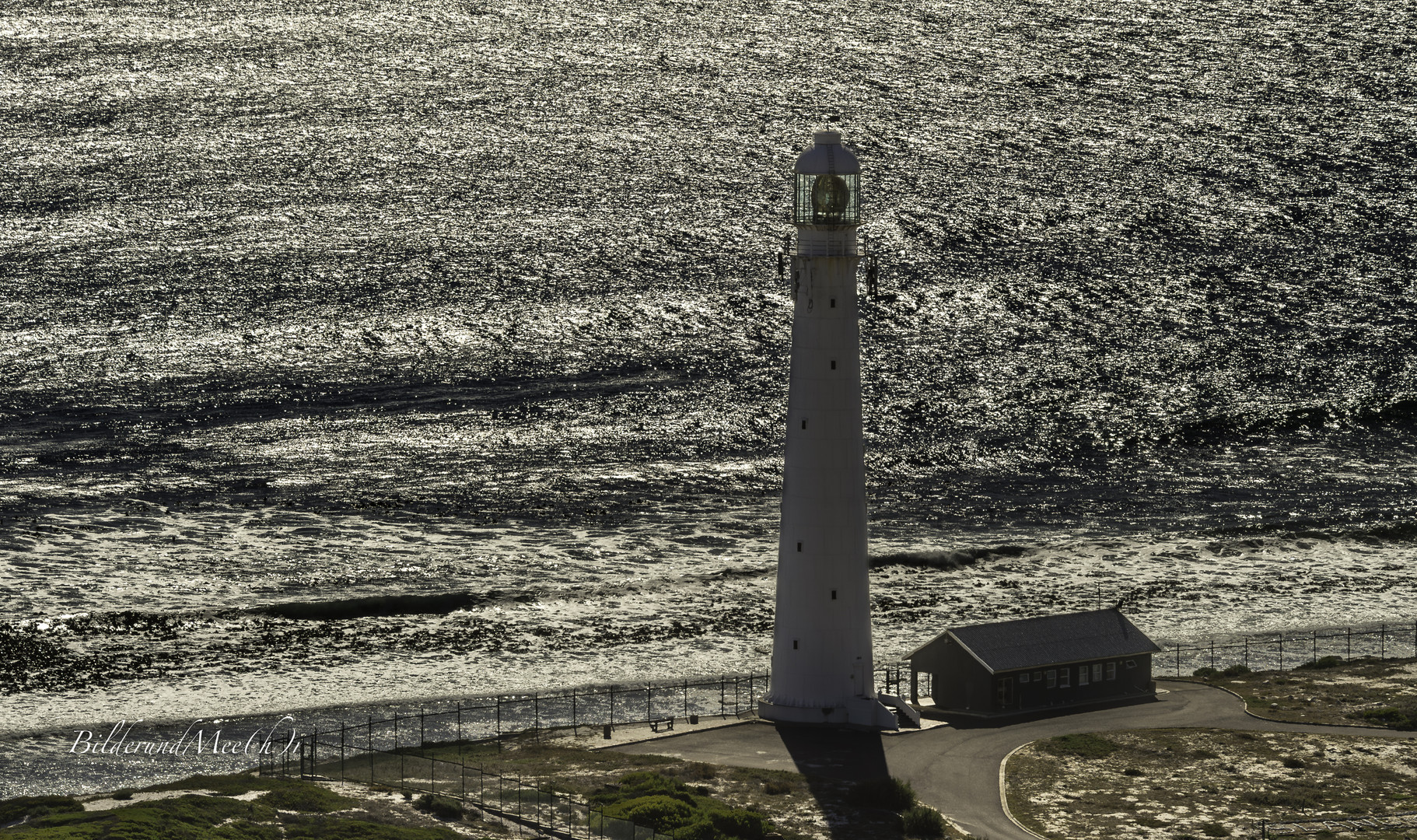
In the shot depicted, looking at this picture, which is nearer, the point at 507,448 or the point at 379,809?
the point at 379,809

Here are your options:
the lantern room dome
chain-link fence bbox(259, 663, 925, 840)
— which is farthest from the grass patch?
the lantern room dome

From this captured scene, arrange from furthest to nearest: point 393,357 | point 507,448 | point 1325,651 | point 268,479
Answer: point 393,357, point 507,448, point 268,479, point 1325,651

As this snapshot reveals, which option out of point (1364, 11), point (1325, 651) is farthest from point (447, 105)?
point (1325, 651)

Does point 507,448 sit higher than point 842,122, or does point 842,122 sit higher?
point 842,122

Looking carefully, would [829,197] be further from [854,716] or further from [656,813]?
[656,813]

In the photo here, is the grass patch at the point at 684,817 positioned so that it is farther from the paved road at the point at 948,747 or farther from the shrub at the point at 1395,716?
the shrub at the point at 1395,716

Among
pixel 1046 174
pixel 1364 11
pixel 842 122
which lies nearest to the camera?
pixel 1046 174

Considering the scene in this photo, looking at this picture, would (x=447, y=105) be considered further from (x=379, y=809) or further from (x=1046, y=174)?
(x=379, y=809)

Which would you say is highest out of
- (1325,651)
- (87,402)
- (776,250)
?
(776,250)
